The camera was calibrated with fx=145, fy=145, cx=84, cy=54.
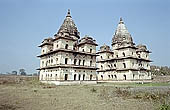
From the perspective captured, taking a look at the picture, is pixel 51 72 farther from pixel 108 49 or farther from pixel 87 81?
pixel 108 49

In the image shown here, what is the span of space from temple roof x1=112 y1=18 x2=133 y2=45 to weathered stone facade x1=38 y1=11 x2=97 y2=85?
11198 millimetres

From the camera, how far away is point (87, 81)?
115 feet

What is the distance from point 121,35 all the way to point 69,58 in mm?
21407

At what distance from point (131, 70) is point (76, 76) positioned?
16586 mm

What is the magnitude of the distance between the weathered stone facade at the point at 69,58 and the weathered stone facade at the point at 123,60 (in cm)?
983

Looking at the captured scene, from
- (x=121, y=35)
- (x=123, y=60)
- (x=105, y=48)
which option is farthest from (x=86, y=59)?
(x=121, y=35)

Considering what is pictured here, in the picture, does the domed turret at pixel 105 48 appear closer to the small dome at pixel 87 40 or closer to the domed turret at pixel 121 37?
the domed turret at pixel 121 37

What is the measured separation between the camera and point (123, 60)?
42.7m

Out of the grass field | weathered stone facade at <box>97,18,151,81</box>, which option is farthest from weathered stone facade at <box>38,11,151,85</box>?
the grass field

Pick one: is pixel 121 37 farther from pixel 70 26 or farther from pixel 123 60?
pixel 70 26

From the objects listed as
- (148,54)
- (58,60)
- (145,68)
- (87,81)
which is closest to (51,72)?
(58,60)

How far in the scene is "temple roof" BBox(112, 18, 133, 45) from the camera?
45.0m

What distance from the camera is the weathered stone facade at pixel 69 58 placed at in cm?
3180

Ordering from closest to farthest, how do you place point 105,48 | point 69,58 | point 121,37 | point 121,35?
point 69,58, point 121,37, point 121,35, point 105,48
